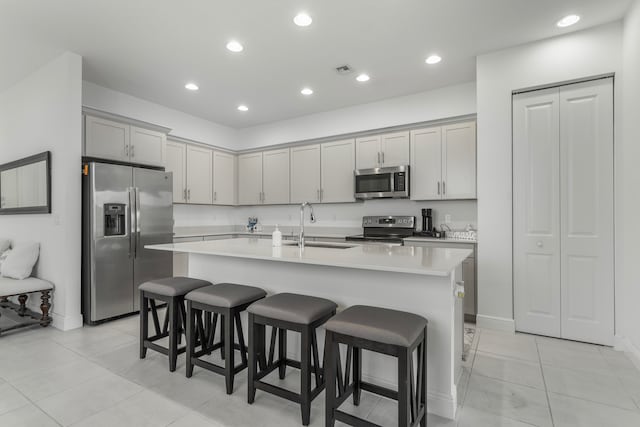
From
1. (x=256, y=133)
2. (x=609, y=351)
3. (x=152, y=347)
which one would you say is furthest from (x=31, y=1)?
(x=609, y=351)

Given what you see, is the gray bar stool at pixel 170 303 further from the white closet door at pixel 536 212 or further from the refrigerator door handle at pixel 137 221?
the white closet door at pixel 536 212

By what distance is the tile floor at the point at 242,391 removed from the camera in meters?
1.81

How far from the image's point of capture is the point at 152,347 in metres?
2.49

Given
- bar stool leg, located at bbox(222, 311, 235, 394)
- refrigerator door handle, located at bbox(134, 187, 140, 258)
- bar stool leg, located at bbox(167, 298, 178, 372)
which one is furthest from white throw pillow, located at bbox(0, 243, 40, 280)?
bar stool leg, located at bbox(222, 311, 235, 394)

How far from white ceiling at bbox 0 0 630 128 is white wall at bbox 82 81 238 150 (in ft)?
0.48

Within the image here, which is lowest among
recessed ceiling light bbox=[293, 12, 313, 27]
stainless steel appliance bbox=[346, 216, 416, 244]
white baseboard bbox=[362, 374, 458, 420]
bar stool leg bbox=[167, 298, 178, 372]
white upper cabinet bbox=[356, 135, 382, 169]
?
white baseboard bbox=[362, 374, 458, 420]

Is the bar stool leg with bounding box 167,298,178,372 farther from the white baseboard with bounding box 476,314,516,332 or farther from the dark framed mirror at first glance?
the white baseboard with bounding box 476,314,516,332

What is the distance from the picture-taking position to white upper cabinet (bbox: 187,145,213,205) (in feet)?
16.8

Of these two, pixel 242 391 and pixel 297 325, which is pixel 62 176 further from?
pixel 297 325

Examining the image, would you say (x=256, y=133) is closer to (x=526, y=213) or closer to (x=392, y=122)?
(x=392, y=122)

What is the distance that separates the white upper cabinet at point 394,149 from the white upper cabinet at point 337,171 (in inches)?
18.5

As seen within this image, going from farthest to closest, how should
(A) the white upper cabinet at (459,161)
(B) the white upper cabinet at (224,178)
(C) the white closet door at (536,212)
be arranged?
(B) the white upper cabinet at (224,178) < (A) the white upper cabinet at (459,161) < (C) the white closet door at (536,212)

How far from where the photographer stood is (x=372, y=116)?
4.62 meters

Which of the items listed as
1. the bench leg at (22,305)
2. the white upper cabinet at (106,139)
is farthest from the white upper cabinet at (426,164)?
the bench leg at (22,305)
